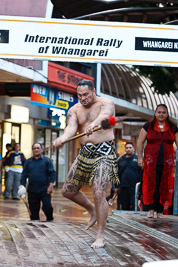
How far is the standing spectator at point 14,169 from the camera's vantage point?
20.6m

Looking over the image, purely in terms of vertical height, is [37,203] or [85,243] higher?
[37,203]

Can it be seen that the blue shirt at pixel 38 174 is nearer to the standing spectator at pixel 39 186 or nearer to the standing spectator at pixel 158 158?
the standing spectator at pixel 39 186

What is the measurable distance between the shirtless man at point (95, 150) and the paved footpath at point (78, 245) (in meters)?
0.32

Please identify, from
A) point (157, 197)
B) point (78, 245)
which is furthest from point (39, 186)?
point (78, 245)

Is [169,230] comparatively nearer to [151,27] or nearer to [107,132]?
[107,132]

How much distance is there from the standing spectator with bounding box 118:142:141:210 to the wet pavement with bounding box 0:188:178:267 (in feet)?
10.1

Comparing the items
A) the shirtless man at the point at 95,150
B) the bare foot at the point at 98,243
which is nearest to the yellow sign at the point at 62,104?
the shirtless man at the point at 95,150

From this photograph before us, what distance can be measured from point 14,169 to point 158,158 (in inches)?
454

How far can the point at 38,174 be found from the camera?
38.7ft

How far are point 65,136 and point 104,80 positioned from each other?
22674mm

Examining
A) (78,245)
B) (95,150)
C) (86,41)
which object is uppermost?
(86,41)

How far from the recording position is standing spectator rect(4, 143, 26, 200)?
20.6 metres

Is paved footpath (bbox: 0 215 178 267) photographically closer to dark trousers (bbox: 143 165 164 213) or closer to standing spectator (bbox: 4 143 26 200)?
dark trousers (bbox: 143 165 164 213)

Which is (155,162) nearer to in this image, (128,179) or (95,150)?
(95,150)
